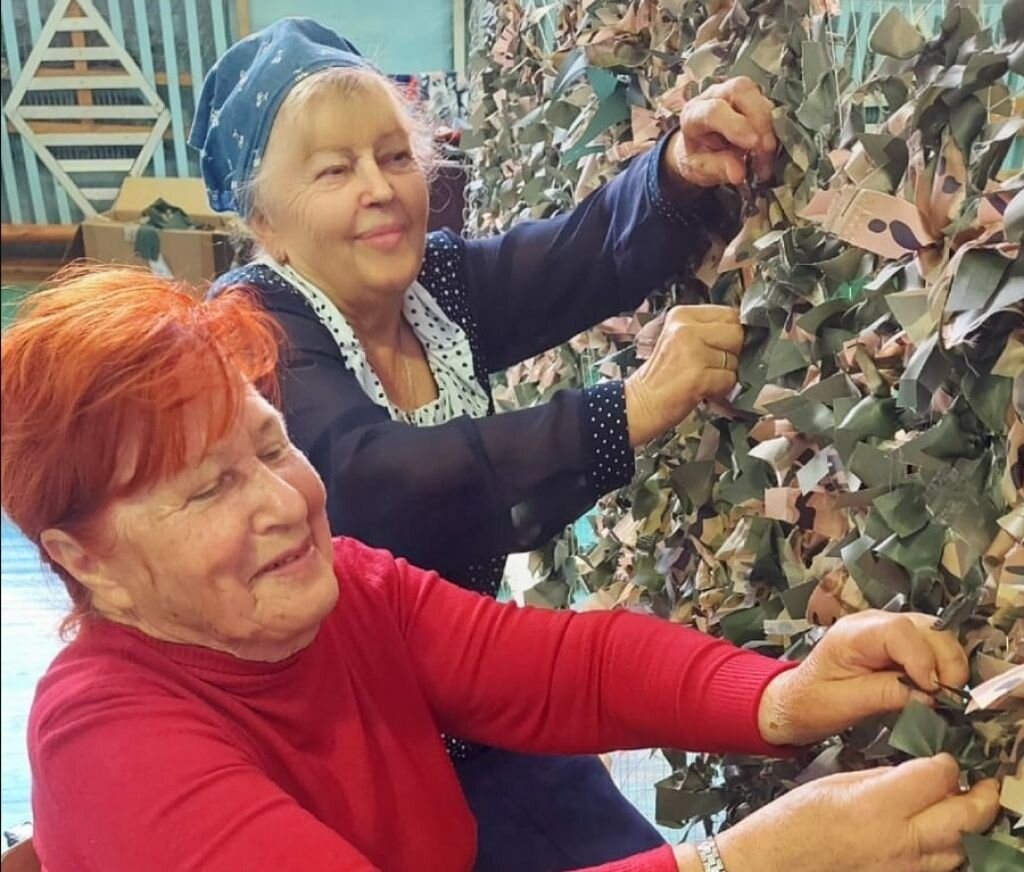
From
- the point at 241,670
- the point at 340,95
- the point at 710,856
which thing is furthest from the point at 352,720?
the point at 340,95

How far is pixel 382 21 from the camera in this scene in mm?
581

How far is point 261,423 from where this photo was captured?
1.77 ft

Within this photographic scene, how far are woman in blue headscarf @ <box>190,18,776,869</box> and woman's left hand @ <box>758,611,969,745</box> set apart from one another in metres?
0.13

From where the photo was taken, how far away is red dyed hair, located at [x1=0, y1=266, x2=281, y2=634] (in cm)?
47

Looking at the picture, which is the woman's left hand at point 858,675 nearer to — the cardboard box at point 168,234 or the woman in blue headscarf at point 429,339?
the woman in blue headscarf at point 429,339

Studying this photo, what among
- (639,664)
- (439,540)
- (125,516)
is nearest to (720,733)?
(639,664)

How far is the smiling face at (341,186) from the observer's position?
569 mm

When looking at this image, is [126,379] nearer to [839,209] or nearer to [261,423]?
[261,423]

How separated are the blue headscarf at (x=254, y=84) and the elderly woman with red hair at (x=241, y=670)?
0.07 metres

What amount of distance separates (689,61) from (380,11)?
167 mm

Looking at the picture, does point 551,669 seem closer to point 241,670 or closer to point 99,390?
point 241,670

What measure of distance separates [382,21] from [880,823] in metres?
0.40

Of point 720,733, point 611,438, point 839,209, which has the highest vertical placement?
point 839,209

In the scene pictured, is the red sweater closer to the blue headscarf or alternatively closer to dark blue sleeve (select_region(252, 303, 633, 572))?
dark blue sleeve (select_region(252, 303, 633, 572))
